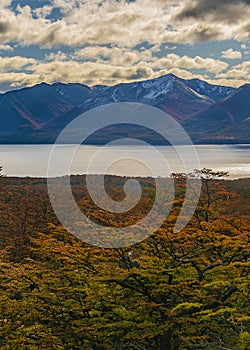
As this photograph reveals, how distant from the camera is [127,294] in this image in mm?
11898

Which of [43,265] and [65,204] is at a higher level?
[65,204]

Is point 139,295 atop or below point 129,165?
below

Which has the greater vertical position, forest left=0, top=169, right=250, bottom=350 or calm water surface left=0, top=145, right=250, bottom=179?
calm water surface left=0, top=145, right=250, bottom=179

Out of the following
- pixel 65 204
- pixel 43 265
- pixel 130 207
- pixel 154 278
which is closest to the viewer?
pixel 154 278

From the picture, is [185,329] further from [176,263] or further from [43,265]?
[43,265]

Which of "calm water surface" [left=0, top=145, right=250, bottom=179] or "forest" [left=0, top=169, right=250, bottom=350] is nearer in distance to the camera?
"forest" [left=0, top=169, right=250, bottom=350]

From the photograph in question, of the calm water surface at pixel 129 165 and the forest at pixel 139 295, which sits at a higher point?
the calm water surface at pixel 129 165

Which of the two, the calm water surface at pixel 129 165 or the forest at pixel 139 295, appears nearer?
the forest at pixel 139 295

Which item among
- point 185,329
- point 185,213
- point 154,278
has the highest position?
point 185,213

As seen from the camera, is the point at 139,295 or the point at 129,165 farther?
the point at 129,165

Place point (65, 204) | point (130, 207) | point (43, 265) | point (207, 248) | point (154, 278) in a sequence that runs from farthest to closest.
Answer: point (65, 204) → point (130, 207) → point (43, 265) → point (207, 248) → point (154, 278)

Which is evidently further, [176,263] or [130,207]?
[130,207]

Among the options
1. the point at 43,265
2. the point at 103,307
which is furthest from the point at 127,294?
the point at 43,265

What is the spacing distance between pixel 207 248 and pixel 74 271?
3.83 metres
